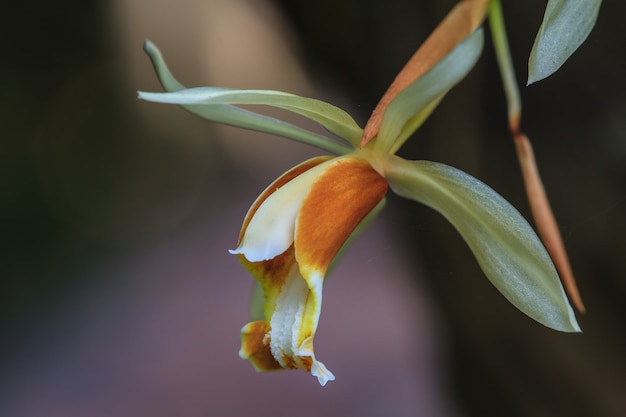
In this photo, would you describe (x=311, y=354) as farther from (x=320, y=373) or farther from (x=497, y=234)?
(x=497, y=234)

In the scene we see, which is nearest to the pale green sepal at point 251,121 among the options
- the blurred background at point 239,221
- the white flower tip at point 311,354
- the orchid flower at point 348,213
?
the orchid flower at point 348,213

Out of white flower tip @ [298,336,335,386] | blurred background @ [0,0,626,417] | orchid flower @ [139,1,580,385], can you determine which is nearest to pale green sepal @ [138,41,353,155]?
orchid flower @ [139,1,580,385]

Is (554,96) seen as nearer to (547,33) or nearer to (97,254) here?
(547,33)

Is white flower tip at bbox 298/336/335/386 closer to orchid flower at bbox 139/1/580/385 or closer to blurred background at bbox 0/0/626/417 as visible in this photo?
→ orchid flower at bbox 139/1/580/385

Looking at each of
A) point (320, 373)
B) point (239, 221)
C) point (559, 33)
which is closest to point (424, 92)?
point (559, 33)

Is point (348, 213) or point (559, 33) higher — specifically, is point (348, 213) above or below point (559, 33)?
below

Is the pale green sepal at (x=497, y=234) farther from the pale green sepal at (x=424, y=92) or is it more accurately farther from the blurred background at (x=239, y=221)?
the blurred background at (x=239, y=221)

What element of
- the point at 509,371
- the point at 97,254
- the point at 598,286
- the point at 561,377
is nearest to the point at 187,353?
the point at 97,254

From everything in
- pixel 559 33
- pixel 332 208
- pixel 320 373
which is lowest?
pixel 320 373
